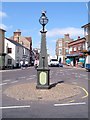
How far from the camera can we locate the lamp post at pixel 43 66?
14.4 meters

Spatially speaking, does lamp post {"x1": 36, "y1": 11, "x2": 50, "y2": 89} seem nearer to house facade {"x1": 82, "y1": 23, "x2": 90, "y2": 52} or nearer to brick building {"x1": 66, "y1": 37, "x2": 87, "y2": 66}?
house facade {"x1": 82, "y1": 23, "x2": 90, "y2": 52}

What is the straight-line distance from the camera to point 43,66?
48.0 feet

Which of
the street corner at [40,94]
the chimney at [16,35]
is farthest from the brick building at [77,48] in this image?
the street corner at [40,94]

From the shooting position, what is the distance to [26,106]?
1027cm

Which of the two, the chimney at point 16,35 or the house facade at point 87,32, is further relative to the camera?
the chimney at point 16,35

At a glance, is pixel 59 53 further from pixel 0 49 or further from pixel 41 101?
pixel 41 101

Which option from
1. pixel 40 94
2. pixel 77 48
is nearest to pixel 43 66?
pixel 40 94

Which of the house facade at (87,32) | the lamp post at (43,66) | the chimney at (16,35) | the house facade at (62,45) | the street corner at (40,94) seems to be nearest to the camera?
the street corner at (40,94)

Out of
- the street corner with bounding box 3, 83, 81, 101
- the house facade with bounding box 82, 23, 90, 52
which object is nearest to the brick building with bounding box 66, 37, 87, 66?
the house facade with bounding box 82, 23, 90, 52

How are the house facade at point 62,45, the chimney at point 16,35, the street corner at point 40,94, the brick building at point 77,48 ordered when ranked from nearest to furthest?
the street corner at point 40,94 → the brick building at point 77,48 → the chimney at point 16,35 → the house facade at point 62,45

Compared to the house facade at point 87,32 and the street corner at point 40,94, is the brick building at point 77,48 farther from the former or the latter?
the street corner at point 40,94

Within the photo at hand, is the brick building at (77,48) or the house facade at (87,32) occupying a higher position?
the house facade at (87,32)

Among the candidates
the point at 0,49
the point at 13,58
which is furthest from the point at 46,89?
the point at 13,58

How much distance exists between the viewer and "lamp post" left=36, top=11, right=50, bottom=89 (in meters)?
14.4
